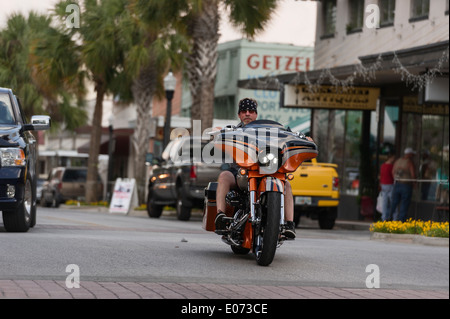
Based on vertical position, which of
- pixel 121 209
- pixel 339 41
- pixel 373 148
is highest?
pixel 339 41

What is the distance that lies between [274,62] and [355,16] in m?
18.4

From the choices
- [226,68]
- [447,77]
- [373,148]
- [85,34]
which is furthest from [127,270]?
[226,68]

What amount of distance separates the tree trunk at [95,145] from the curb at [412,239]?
81.0ft

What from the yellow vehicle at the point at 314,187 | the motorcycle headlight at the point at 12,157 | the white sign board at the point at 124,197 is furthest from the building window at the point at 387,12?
the motorcycle headlight at the point at 12,157

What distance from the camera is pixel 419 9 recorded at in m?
27.3

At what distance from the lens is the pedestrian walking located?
23.0 metres

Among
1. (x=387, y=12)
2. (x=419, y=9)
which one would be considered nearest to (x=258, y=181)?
(x=419, y=9)

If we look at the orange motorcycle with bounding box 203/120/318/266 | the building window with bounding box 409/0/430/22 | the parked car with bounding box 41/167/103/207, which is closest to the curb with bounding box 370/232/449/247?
the orange motorcycle with bounding box 203/120/318/266

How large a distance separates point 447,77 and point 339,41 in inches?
329

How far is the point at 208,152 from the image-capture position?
777cm

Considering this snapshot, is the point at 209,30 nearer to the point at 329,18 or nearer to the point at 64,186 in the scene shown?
the point at 329,18

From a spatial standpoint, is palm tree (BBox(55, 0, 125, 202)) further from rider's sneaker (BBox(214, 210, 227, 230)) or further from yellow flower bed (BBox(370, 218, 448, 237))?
rider's sneaker (BBox(214, 210, 227, 230))

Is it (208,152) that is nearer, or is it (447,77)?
(208,152)

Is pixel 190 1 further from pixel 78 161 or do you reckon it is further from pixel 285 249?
pixel 78 161
